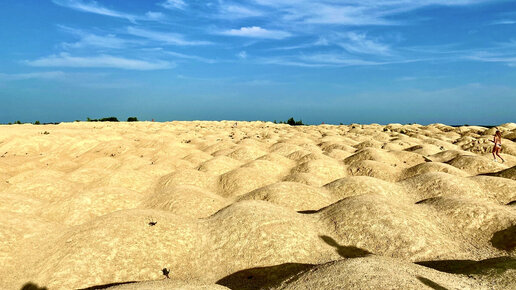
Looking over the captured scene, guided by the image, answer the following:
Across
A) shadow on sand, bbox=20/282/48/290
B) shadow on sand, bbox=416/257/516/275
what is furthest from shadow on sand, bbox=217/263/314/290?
shadow on sand, bbox=20/282/48/290

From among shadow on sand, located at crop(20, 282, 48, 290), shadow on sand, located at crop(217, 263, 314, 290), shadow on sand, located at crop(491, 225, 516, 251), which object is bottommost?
shadow on sand, located at crop(20, 282, 48, 290)

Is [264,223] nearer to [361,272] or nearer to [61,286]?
[361,272]

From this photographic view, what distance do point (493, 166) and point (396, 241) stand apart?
21163mm

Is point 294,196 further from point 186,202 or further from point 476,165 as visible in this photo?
point 476,165

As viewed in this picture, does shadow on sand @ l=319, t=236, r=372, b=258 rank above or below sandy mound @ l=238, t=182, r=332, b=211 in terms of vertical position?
below

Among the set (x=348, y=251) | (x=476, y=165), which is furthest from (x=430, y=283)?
(x=476, y=165)

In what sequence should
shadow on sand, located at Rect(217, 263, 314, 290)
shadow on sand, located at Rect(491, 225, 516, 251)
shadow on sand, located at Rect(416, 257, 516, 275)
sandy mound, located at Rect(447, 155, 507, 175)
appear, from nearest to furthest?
1. shadow on sand, located at Rect(416, 257, 516, 275)
2. shadow on sand, located at Rect(217, 263, 314, 290)
3. shadow on sand, located at Rect(491, 225, 516, 251)
4. sandy mound, located at Rect(447, 155, 507, 175)

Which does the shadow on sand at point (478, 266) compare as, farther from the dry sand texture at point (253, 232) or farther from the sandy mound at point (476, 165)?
the sandy mound at point (476, 165)

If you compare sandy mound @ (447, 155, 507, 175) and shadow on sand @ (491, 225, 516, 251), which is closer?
shadow on sand @ (491, 225, 516, 251)

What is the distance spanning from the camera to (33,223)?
58.9ft

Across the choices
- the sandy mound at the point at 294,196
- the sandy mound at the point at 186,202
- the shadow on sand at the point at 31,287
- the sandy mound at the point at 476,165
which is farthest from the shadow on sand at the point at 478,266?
the sandy mound at the point at 476,165

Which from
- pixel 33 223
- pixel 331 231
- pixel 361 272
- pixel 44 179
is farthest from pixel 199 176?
pixel 361 272

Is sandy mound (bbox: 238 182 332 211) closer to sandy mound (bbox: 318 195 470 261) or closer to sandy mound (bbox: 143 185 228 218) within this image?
sandy mound (bbox: 143 185 228 218)

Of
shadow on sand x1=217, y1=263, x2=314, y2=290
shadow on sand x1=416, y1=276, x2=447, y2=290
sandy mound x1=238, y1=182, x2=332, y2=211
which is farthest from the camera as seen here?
sandy mound x1=238, y1=182, x2=332, y2=211
